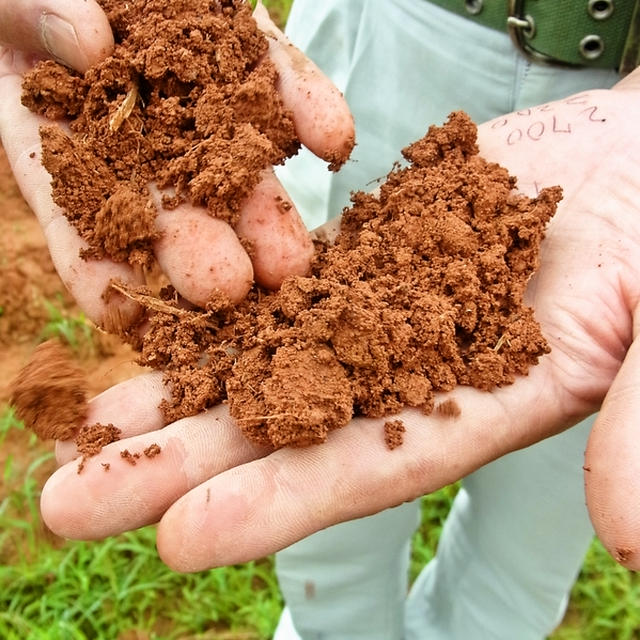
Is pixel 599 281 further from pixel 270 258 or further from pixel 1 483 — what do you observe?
pixel 1 483

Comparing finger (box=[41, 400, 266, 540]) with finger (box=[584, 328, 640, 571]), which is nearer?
finger (box=[584, 328, 640, 571])

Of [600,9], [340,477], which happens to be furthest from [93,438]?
[600,9]

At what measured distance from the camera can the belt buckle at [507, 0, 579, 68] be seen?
151 centimetres

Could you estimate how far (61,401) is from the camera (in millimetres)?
1294

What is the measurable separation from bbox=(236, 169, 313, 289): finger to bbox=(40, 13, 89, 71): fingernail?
438 millimetres

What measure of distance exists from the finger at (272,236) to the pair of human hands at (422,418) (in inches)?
5.0

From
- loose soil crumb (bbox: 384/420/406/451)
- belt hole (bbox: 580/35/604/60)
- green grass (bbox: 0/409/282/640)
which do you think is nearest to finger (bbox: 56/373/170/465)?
loose soil crumb (bbox: 384/420/406/451)

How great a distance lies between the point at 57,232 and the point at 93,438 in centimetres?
49

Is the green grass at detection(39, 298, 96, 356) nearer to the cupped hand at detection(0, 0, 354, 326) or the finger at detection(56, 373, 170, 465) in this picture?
the cupped hand at detection(0, 0, 354, 326)

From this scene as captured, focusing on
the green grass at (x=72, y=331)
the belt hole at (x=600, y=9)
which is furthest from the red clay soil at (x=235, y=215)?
the green grass at (x=72, y=331)

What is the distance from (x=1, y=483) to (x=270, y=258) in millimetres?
1972

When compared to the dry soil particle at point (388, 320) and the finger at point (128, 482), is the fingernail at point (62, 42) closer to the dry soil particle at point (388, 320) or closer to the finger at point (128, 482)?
the dry soil particle at point (388, 320)

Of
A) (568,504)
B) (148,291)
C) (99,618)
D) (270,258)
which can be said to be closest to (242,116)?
(270,258)

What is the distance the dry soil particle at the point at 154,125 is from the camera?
4.54 ft
